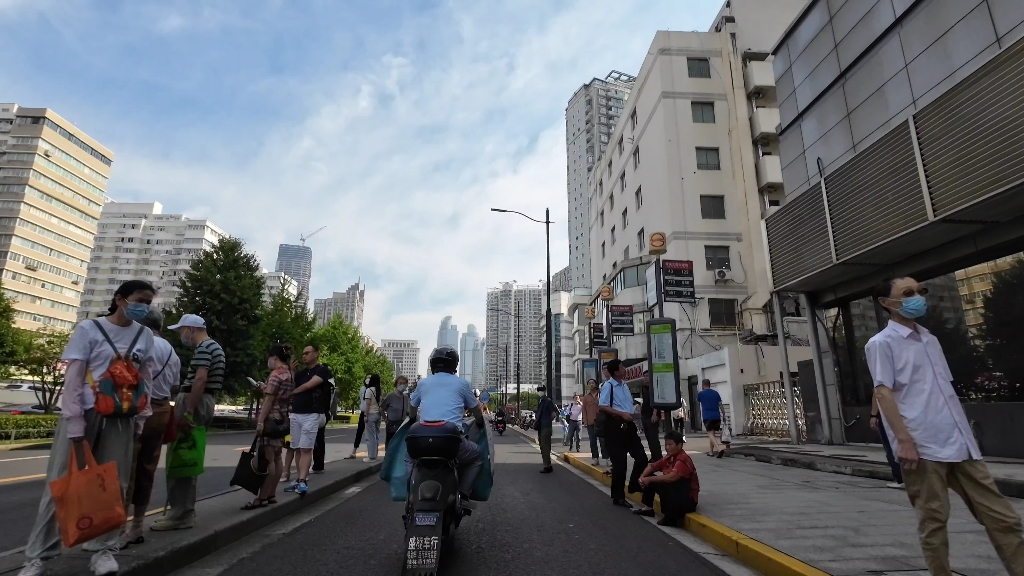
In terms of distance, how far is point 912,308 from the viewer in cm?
323

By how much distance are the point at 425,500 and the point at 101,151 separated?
100724 mm

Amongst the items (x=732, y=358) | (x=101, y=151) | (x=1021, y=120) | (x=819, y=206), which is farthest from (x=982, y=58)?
(x=101, y=151)

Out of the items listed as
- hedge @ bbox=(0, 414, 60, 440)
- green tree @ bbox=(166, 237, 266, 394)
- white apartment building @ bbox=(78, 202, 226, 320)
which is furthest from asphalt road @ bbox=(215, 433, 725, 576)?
white apartment building @ bbox=(78, 202, 226, 320)

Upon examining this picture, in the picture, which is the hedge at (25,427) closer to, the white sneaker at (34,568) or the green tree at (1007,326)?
the white sneaker at (34,568)

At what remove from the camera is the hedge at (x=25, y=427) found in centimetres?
1625

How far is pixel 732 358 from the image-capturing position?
22938 mm

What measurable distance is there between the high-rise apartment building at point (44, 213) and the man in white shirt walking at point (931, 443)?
87.5 m

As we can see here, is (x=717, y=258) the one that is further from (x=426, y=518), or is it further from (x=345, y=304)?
(x=345, y=304)

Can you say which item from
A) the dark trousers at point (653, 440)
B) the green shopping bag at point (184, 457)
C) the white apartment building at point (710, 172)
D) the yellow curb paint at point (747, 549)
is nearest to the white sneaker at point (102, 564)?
the green shopping bag at point (184, 457)

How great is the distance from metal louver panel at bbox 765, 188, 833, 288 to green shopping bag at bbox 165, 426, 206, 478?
40.3ft

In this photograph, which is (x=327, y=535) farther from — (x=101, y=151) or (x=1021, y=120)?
(x=101, y=151)

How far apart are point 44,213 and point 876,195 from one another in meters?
91.1

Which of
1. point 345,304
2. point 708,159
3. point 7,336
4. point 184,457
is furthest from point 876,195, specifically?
point 345,304

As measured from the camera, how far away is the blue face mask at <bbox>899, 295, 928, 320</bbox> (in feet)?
10.6
